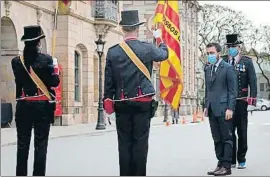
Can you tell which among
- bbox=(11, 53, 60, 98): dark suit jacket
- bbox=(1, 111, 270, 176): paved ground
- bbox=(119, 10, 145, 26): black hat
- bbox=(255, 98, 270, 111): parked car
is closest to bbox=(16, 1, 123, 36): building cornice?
bbox=(1, 111, 270, 176): paved ground

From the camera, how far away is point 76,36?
21.4 m

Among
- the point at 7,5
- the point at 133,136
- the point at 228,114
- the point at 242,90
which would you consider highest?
the point at 7,5

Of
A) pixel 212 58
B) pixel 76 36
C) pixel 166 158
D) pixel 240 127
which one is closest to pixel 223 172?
pixel 240 127

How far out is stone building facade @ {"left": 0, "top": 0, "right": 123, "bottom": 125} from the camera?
18.3 m

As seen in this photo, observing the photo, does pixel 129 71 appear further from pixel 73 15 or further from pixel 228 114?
pixel 73 15

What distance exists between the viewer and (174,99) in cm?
717

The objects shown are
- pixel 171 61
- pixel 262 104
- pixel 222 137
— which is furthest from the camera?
pixel 171 61

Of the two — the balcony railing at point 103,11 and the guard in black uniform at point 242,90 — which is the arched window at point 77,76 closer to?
the balcony railing at point 103,11

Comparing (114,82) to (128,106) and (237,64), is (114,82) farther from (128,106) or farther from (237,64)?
(237,64)

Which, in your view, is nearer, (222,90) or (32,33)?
(32,33)

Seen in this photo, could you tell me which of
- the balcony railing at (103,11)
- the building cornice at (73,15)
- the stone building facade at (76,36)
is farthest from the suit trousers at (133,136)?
Answer: the balcony railing at (103,11)

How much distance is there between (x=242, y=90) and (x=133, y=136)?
2560 mm

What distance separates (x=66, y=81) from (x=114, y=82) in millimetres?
15920

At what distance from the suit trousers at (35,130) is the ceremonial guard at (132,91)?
68cm
